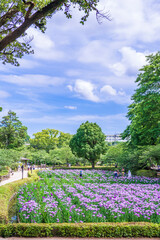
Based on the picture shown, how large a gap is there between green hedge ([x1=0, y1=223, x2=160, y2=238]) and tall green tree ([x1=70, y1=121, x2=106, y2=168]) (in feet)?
102

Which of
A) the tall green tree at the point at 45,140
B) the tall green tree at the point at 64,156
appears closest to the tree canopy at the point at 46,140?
the tall green tree at the point at 45,140

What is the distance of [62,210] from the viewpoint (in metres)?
8.18

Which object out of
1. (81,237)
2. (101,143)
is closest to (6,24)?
(81,237)

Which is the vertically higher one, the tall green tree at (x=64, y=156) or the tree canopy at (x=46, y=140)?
the tree canopy at (x=46, y=140)

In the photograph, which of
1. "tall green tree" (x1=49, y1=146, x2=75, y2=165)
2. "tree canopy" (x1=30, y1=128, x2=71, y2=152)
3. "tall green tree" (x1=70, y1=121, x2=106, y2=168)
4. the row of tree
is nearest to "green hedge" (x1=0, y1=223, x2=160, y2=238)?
the row of tree

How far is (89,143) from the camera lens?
131 ft

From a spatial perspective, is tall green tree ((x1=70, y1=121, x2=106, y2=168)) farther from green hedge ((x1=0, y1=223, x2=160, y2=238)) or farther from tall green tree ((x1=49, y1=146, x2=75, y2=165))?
green hedge ((x1=0, y1=223, x2=160, y2=238))

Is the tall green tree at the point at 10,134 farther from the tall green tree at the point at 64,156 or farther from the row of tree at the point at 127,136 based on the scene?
the tall green tree at the point at 64,156

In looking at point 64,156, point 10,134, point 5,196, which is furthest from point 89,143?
point 5,196

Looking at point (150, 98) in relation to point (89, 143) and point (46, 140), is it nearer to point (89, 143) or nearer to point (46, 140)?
point (89, 143)

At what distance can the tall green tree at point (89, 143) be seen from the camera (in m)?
38.1

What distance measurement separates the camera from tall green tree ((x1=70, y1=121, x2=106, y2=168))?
125 ft

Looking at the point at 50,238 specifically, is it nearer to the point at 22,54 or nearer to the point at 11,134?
the point at 22,54

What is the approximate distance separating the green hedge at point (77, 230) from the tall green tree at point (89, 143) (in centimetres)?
3099
